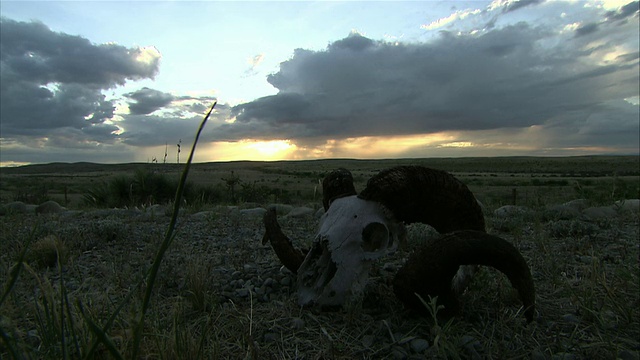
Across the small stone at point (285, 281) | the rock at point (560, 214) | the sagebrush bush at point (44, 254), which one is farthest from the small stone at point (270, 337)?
the rock at point (560, 214)

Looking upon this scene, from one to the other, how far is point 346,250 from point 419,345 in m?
0.93

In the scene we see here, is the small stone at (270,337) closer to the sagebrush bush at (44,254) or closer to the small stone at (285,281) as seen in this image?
the small stone at (285,281)

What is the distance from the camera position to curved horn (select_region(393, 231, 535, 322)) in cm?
272

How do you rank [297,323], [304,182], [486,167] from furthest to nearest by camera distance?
[486,167] → [304,182] → [297,323]

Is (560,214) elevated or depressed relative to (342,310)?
depressed

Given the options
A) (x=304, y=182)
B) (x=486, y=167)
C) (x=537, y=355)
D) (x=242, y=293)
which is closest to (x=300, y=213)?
(x=242, y=293)

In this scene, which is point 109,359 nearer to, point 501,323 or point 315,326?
point 315,326

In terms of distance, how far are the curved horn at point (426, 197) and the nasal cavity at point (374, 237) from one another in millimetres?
238

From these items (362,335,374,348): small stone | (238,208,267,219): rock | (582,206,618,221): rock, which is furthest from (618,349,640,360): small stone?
Result: (238,208,267,219): rock

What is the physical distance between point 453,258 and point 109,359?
228cm

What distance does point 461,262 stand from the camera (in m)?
2.76

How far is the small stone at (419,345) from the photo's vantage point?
8.62ft

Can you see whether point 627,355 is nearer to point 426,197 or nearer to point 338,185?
point 426,197

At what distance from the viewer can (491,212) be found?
10336mm
